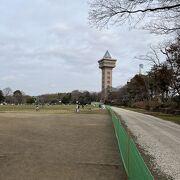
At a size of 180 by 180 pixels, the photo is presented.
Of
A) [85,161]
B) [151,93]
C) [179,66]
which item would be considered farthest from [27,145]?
[151,93]

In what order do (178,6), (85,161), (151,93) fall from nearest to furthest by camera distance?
(85,161) < (178,6) < (151,93)

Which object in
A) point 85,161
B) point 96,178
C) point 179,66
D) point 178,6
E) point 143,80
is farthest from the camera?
point 143,80

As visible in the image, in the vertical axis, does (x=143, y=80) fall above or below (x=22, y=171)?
above

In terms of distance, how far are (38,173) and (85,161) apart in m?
2.67

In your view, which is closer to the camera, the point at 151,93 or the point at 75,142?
the point at 75,142

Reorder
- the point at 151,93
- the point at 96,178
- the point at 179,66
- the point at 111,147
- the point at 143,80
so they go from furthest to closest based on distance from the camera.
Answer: the point at 151,93, the point at 143,80, the point at 179,66, the point at 111,147, the point at 96,178

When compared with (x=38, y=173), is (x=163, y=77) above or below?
above

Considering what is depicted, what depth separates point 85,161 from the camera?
1498 centimetres

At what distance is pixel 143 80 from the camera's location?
115125 mm

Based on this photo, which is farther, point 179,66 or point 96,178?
point 179,66

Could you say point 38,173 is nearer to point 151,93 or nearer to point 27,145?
point 27,145

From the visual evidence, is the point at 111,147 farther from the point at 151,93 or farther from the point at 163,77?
the point at 151,93

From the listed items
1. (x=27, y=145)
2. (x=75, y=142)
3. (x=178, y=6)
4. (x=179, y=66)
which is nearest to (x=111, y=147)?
(x=75, y=142)

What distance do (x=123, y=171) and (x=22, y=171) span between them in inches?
122
